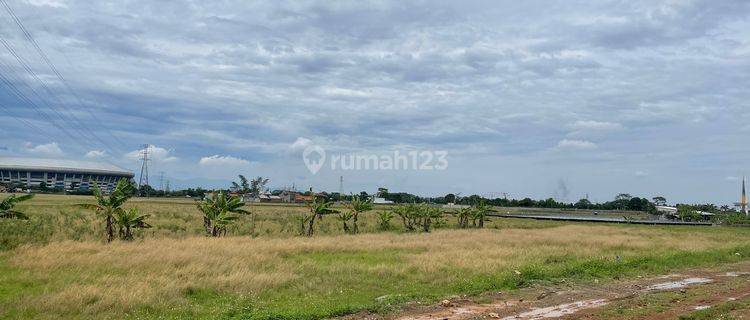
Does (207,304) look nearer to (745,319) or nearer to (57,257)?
(57,257)

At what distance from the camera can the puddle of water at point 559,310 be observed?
11.7m

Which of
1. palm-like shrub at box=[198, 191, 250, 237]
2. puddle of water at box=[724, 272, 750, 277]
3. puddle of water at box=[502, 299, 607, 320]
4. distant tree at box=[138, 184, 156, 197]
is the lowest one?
puddle of water at box=[502, 299, 607, 320]

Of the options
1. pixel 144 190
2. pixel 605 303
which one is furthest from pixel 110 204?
pixel 144 190

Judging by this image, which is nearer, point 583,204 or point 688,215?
point 688,215

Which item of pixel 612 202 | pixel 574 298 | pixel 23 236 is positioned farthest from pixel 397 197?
pixel 574 298

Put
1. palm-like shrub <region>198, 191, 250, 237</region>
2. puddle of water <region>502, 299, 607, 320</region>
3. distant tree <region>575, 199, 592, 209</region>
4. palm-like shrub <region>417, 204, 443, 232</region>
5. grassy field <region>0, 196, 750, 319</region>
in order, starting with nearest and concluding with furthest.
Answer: puddle of water <region>502, 299, 607, 320</region> < grassy field <region>0, 196, 750, 319</region> < palm-like shrub <region>198, 191, 250, 237</region> < palm-like shrub <region>417, 204, 443, 232</region> < distant tree <region>575, 199, 592, 209</region>

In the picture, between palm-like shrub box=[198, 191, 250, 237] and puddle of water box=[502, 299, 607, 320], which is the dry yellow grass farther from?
palm-like shrub box=[198, 191, 250, 237]

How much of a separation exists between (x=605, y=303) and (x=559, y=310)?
1.55 meters

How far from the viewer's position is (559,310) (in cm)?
1252

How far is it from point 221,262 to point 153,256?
2906mm

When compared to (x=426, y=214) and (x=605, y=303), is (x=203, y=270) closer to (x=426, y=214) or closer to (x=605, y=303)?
(x=605, y=303)

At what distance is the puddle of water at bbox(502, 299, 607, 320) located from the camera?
11.7 meters

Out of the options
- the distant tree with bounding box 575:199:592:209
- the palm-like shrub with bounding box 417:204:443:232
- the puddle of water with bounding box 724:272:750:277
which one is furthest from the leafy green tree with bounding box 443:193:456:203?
the puddle of water with bounding box 724:272:750:277

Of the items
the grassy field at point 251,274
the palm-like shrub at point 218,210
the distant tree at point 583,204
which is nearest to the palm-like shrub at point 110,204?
the grassy field at point 251,274
